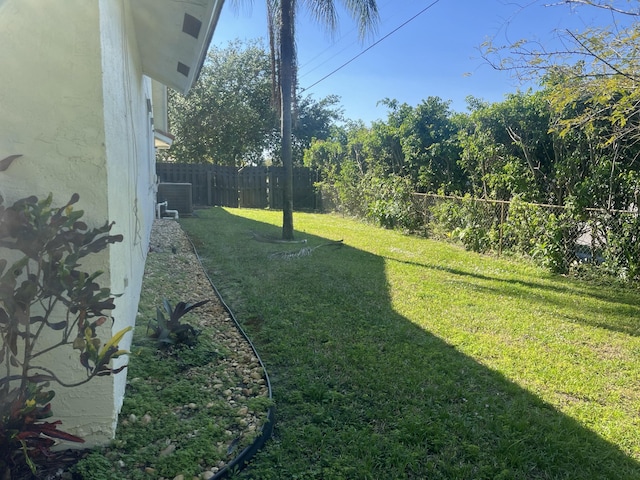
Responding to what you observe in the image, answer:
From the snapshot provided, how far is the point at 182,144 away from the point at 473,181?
18906mm

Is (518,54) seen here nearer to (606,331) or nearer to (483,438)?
(606,331)

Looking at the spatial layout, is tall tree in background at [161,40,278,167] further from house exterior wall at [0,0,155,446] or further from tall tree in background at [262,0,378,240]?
house exterior wall at [0,0,155,446]

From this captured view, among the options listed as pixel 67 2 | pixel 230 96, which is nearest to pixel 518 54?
pixel 67 2

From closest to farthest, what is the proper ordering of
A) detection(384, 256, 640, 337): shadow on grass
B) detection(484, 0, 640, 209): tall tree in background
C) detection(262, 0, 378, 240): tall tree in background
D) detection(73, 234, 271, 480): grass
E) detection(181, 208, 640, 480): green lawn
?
1. detection(73, 234, 271, 480): grass
2. detection(181, 208, 640, 480): green lawn
3. detection(484, 0, 640, 209): tall tree in background
4. detection(384, 256, 640, 337): shadow on grass
5. detection(262, 0, 378, 240): tall tree in background

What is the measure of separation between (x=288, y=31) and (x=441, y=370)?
738 centimetres

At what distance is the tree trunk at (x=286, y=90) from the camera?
8344 mm

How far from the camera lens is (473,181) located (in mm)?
9062

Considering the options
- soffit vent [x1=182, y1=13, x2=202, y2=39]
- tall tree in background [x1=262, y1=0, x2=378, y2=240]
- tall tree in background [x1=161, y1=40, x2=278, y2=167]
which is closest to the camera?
soffit vent [x1=182, y1=13, x2=202, y2=39]

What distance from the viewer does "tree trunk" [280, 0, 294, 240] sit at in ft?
27.4

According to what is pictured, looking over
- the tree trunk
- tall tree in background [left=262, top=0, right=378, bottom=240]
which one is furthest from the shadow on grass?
tall tree in background [left=262, top=0, right=378, bottom=240]

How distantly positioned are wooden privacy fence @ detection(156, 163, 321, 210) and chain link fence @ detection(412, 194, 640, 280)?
9447 mm

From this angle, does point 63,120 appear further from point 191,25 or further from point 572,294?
point 572,294

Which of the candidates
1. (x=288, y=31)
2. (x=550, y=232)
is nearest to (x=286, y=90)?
(x=288, y=31)

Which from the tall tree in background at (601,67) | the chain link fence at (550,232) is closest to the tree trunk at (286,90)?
the chain link fence at (550,232)
